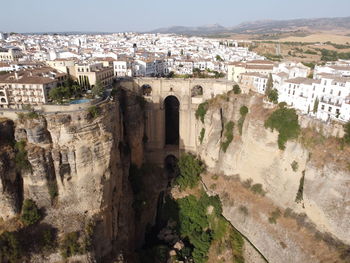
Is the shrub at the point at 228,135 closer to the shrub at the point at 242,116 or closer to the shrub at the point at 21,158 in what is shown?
the shrub at the point at 242,116

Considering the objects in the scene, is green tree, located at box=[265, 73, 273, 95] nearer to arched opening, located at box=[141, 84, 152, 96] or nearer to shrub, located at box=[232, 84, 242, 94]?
shrub, located at box=[232, 84, 242, 94]

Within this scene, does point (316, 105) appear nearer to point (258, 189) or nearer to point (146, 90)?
point (258, 189)

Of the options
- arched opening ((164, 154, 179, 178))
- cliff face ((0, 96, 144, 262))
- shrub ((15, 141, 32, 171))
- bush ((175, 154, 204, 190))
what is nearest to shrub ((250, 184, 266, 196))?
bush ((175, 154, 204, 190))

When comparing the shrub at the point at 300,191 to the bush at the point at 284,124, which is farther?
the bush at the point at 284,124

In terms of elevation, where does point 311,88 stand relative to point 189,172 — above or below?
above

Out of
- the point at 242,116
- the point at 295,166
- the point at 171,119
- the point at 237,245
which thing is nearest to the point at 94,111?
the point at 242,116

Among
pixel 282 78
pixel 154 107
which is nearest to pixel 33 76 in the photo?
pixel 154 107

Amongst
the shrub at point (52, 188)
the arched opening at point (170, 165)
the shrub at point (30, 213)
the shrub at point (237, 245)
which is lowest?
the shrub at point (237, 245)

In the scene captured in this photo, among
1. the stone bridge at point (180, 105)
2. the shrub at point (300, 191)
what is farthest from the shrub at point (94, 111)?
the shrub at point (300, 191)
